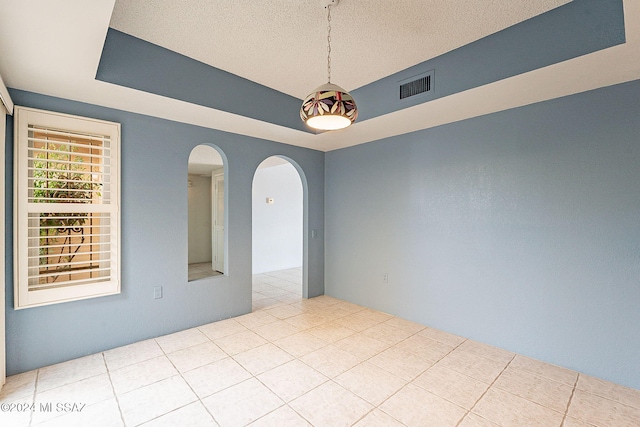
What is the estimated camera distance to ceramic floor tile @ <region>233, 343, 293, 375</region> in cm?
257

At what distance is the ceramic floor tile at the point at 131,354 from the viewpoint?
261 cm

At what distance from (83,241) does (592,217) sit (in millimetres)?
4590

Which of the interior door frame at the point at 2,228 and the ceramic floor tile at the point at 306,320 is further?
the ceramic floor tile at the point at 306,320

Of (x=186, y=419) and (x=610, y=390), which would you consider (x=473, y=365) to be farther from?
(x=186, y=419)

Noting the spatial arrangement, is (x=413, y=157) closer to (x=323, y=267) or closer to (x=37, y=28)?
(x=323, y=267)

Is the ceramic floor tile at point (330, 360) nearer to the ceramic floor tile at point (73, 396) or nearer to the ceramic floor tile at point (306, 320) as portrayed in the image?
the ceramic floor tile at point (306, 320)

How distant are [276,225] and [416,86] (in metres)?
4.97

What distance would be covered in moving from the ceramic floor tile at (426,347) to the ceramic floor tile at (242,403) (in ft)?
4.81

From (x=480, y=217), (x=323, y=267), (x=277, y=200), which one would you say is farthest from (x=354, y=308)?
(x=277, y=200)

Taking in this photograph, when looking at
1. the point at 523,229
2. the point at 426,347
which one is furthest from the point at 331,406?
the point at 523,229

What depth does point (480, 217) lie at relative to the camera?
3125 mm

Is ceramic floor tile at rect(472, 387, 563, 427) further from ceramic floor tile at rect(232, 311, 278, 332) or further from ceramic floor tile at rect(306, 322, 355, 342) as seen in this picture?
ceramic floor tile at rect(232, 311, 278, 332)

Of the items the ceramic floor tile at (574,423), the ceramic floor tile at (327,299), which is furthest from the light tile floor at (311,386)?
the ceramic floor tile at (327,299)

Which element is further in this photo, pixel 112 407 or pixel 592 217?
pixel 592 217
